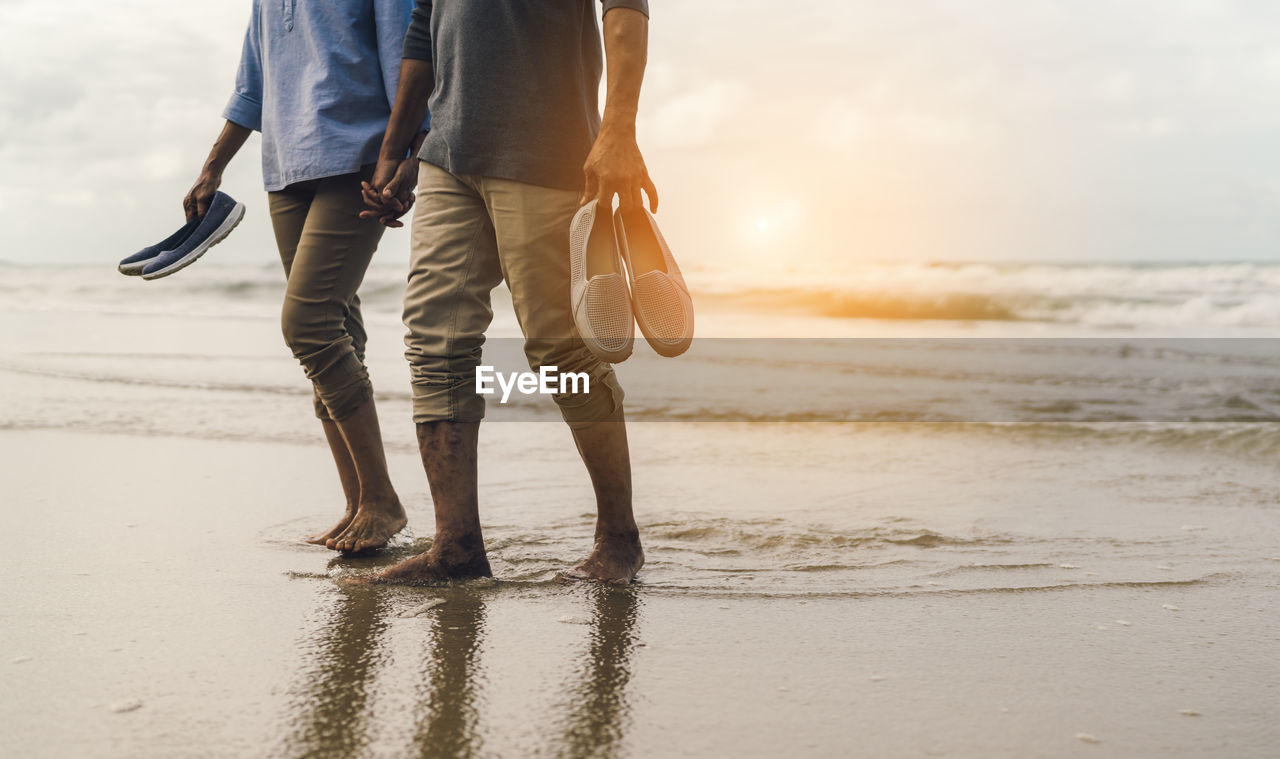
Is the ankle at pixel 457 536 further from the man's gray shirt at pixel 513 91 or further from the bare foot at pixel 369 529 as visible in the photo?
the man's gray shirt at pixel 513 91

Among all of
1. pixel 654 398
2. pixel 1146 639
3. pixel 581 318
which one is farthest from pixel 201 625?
pixel 654 398

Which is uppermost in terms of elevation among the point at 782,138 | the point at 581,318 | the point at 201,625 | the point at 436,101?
the point at 782,138

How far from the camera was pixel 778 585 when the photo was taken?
253cm

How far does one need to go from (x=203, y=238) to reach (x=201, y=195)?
0.51 ft

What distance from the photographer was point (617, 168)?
2.28 m

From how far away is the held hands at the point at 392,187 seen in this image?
2.61 meters

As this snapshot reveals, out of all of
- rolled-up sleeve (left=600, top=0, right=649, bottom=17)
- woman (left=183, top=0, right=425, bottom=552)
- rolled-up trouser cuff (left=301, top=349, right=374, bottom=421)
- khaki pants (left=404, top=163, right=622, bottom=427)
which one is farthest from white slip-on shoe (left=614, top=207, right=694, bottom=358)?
rolled-up trouser cuff (left=301, top=349, right=374, bottom=421)

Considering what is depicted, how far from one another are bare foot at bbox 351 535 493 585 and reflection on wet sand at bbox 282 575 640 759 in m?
0.07

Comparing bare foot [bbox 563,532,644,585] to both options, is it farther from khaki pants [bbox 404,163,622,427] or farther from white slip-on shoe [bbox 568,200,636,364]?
white slip-on shoe [bbox 568,200,636,364]

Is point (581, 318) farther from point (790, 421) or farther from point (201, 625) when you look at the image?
point (790, 421)

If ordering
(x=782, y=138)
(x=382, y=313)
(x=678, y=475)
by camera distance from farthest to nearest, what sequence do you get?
(x=782, y=138) → (x=382, y=313) → (x=678, y=475)

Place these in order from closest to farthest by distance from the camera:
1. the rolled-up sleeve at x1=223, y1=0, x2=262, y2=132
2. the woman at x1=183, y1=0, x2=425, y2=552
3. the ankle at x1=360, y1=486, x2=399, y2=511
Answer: the woman at x1=183, y1=0, x2=425, y2=552 → the ankle at x1=360, y1=486, x2=399, y2=511 → the rolled-up sleeve at x1=223, y1=0, x2=262, y2=132

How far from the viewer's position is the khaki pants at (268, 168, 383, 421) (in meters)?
2.76

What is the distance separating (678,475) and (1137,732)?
8.65 feet
